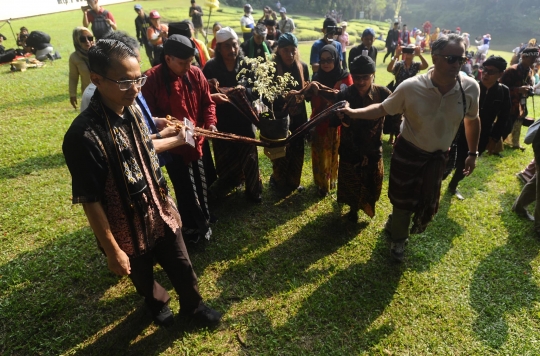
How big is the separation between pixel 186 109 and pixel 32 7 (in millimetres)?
28661

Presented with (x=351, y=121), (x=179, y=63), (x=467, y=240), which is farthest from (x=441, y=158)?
(x=179, y=63)

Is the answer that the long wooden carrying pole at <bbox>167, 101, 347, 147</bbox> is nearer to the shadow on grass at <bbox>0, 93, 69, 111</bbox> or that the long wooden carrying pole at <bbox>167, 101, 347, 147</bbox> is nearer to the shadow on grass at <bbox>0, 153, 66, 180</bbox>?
the shadow on grass at <bbox>0, 153, 66, 180</bbox>

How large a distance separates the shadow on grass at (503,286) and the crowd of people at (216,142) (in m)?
0.71

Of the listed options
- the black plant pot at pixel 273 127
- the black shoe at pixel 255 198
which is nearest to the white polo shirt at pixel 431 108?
the black plant pot at pixel 273 127

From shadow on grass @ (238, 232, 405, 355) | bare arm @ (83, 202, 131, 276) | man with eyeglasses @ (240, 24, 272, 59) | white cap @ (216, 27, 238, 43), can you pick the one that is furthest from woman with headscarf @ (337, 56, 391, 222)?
man with eyeglasses @ (240, 24, 272, 59)

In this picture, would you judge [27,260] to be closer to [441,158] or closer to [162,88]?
[162,88]

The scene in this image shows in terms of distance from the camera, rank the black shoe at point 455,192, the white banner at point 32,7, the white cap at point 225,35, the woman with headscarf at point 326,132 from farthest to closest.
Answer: the white banner at point 32,7, the black shoe at point 455,192, the woman with headscarf at point 326,132, the white cap at point 225,35

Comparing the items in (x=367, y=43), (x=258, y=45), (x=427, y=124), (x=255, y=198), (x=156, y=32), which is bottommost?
(x=255, y=198)

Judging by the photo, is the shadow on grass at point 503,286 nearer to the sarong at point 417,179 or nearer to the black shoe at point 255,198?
the sarong at point 417,179

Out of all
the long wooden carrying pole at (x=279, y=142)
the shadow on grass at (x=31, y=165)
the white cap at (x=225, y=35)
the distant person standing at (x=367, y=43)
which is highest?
the white cap at (x=225, y=35)

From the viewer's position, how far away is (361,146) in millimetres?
3633

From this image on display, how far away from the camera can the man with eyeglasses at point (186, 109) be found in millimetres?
2951

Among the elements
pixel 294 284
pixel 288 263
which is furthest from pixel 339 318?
pixel 288 263

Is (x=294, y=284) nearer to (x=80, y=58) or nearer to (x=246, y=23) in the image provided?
(x=80, y=58)
